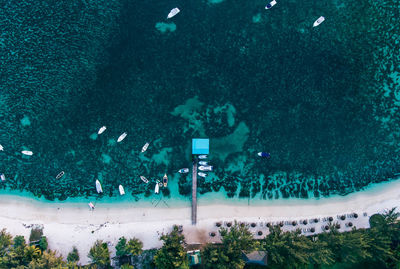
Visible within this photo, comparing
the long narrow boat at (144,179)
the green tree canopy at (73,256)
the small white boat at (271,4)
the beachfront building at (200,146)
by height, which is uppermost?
the small white boat at (271,4)

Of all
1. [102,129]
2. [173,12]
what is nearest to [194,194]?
[102,129]

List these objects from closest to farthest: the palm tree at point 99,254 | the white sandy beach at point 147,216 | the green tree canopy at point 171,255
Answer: the green tree canopy at point 171,255 → the palm tree at point 99,254 → the white sandy beach at point 147,216

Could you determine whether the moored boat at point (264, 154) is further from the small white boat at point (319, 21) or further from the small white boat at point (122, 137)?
the small white boat at point (319, 21)

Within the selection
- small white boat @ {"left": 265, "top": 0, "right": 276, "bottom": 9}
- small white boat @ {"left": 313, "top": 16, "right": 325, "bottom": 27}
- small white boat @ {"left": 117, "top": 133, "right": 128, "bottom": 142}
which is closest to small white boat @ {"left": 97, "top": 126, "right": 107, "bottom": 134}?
small white boat @ {"left": 117, "top": 133, "right": 128, "bottom": 142}

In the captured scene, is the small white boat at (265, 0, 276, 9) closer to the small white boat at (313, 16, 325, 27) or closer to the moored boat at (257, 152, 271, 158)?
the small white boat at (313, 16, 325, 27)

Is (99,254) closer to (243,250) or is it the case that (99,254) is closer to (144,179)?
(144,179)

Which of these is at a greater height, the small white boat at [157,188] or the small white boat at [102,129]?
the small white boat at [102,129]

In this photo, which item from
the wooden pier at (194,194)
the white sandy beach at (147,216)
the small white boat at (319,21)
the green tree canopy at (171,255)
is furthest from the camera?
the small white boat at (319,21)

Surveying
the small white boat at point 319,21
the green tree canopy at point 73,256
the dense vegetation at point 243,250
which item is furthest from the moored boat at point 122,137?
the small white boat at point 319,21
